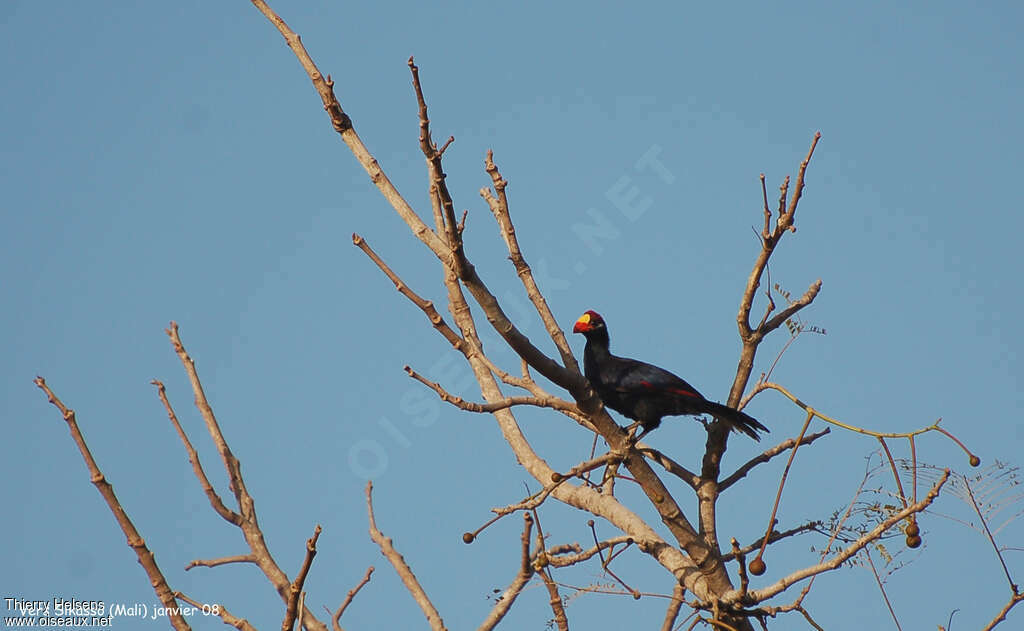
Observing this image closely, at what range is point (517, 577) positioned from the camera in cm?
465

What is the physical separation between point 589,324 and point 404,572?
9.16ft

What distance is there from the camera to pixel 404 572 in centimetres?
523

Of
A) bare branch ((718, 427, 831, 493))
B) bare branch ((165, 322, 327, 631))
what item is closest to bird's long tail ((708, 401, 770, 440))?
bare branch ((718, 427, 831, 493))

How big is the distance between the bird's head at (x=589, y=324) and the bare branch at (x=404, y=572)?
2.55 meters

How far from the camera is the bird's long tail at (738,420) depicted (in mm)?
5430

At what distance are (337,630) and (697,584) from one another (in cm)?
162

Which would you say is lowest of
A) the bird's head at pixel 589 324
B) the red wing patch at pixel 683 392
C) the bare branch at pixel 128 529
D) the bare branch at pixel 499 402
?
the bare branch at pixel 128 529

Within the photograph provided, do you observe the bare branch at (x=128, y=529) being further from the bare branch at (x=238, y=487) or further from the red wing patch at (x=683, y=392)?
the red wing patch at (x=683, y=392)

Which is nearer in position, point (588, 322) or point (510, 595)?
point (510, 595)

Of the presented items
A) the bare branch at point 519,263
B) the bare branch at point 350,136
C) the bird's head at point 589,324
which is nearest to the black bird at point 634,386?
the bird's head at point 589,324

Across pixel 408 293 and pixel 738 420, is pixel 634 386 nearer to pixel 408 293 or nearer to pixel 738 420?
pixel 738 420

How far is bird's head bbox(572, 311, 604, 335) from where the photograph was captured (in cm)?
746

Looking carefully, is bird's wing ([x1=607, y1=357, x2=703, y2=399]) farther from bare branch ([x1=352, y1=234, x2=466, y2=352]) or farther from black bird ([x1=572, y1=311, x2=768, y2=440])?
bare branch ([x1=352, y1=234, x2=466, y2=352])

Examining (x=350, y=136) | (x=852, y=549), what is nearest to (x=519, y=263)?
(x=350, y=136)
